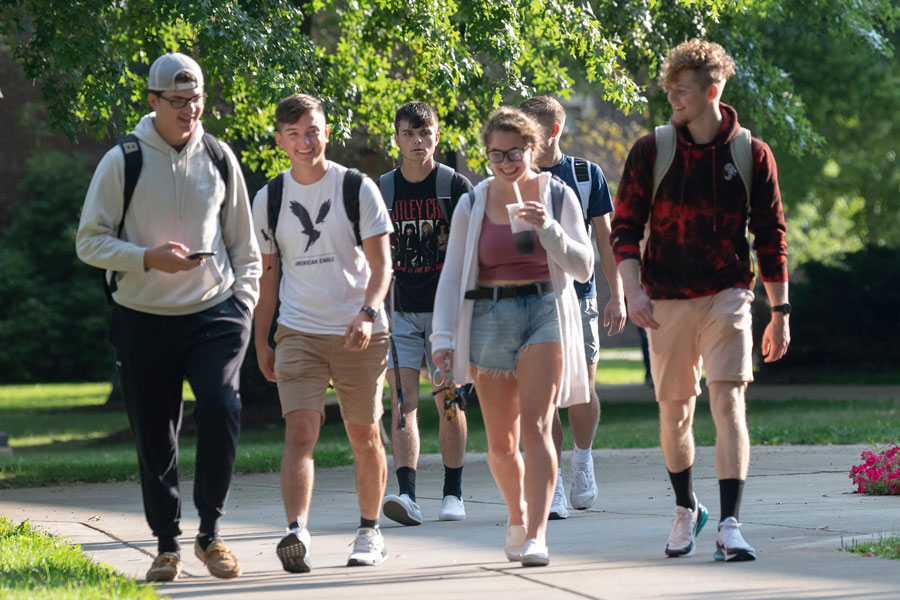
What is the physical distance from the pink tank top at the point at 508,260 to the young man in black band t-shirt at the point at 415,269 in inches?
66.0

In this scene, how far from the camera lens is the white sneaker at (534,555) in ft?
18.5

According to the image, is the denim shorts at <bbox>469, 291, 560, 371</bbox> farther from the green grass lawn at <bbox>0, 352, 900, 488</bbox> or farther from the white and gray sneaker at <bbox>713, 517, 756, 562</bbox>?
the green grass lawn at <bbox>0, 352, 900, 488</bbox>

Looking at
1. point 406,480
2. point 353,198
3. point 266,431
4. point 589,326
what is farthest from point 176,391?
point 266,431

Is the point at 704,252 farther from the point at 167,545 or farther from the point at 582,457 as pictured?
the point at 167,545

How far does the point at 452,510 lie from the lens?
7.59m

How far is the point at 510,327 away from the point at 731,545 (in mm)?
1252

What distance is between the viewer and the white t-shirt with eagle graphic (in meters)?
5.93

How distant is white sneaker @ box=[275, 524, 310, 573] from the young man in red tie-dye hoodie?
152cm

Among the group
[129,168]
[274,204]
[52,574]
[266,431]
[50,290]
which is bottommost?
[266,431]

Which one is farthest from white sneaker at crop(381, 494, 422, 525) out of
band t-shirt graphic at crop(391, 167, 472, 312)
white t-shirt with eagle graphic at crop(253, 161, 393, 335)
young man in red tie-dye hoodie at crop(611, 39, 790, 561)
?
young man in red tie-dye hoodie at crop(611, 39, 790, 561)

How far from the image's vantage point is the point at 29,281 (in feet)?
104

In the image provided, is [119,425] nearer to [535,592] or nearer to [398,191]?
[398,191]

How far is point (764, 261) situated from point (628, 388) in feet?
64.1

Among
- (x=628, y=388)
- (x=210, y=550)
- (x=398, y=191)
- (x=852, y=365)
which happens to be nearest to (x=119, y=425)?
(x=628, y=388)
